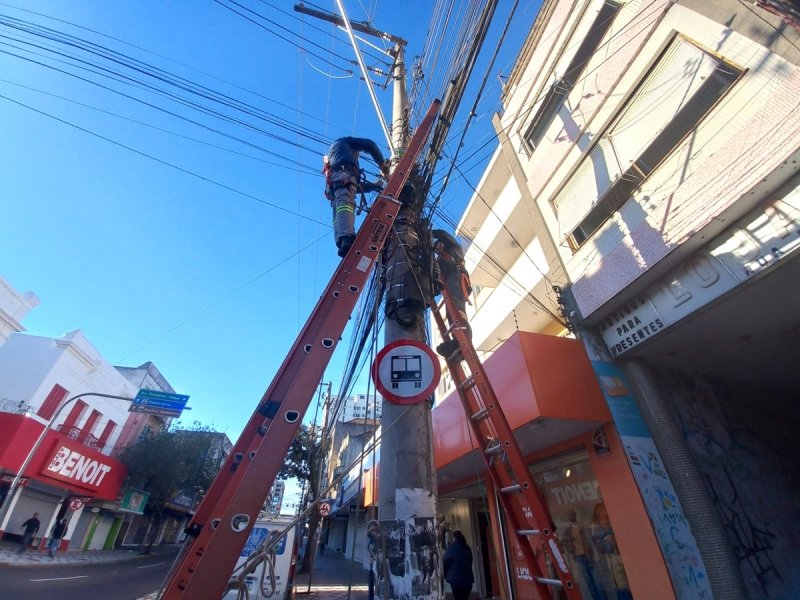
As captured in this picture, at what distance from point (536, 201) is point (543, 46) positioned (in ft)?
13.7

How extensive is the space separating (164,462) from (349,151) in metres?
24.5

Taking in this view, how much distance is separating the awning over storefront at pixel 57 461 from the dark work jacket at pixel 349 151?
56.4 ft

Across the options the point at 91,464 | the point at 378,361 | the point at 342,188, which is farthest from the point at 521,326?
the point at 91,464

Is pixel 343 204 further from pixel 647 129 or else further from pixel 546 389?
pixel 647 129

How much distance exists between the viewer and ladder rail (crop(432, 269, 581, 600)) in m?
2.80

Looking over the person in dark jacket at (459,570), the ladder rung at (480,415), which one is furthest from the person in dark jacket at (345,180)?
the person in dark jacket at (459,570)

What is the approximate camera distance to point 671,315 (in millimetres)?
4996

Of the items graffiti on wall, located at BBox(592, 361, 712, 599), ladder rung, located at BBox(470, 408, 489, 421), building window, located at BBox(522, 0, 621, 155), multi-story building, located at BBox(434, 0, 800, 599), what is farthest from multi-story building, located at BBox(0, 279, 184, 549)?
building window, located at BBox(522, 0, 621, 155)

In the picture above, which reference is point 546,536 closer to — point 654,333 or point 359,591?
point 654,333

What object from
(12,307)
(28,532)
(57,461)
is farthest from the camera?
(57,461)

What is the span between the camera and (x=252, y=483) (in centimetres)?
209

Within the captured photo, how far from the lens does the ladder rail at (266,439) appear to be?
187 centimetres

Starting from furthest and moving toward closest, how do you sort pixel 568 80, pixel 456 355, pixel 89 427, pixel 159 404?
1. pixel 89 427
2. pixel 159 404
3. pixel 568 80
4. pixel 456 355

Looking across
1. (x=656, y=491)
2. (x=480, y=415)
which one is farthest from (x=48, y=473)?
(x=656, y=491)
